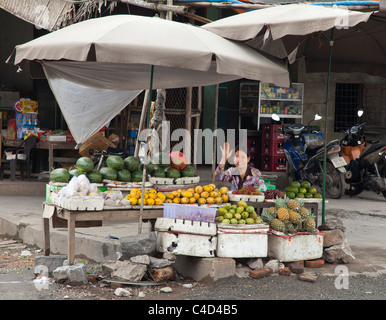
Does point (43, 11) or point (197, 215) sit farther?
point (43, 11)

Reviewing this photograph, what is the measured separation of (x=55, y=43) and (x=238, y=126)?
790 centimetres

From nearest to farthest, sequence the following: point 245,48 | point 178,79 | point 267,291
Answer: point 267,291, point 245,48, point 178,79

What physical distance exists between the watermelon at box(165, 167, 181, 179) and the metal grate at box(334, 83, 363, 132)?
721cm

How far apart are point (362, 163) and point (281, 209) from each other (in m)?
5.03

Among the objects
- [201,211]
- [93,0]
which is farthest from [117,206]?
[93,0]

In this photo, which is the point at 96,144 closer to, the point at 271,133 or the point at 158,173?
the point at 271,133

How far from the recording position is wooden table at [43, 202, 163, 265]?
5504 millimetres

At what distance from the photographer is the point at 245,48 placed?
6.09 m

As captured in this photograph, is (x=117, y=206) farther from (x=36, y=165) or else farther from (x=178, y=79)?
(x=36, y=165)

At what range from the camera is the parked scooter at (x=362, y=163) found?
1020cm

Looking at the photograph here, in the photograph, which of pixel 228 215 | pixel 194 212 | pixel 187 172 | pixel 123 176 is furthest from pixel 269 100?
pixel 194 212

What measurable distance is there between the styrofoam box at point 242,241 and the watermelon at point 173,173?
4.30 ft

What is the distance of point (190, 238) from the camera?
5.58m

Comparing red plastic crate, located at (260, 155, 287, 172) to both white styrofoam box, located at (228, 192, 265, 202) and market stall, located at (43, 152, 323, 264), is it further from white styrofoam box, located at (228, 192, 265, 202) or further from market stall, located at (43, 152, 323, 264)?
white styrofoam box, located at (228, 192, 265, 202)
